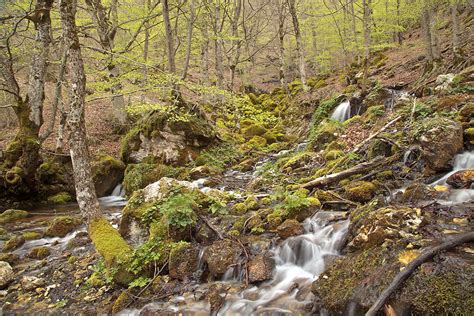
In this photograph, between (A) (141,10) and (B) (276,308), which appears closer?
(B) (276,308)

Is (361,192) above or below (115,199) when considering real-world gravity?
above

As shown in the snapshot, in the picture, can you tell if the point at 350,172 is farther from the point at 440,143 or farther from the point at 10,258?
the point at 10,258

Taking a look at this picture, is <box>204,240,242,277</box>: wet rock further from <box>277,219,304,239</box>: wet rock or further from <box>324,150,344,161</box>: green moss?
<box>324,150,344,161</box>: green moss

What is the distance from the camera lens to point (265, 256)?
494cm

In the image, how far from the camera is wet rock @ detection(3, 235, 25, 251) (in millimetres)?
7081

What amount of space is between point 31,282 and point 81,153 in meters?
2.35

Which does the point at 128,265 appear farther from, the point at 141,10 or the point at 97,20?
the point at 141,10

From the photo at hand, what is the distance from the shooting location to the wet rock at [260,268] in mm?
4586

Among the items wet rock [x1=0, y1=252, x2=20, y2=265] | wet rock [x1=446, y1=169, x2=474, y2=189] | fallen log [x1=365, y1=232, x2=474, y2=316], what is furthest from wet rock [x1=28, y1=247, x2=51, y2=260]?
wet rock [x1=446, y1=169, x2=474, y2=189]

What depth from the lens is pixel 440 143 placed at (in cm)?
603

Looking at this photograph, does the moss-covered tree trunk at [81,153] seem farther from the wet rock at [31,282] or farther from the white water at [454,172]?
the white water at [454,172]

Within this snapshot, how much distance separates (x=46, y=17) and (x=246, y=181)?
8.46 m

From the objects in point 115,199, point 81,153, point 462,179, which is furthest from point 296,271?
point 115,199

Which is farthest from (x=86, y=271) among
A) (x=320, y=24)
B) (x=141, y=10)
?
(x=320, y=24)
